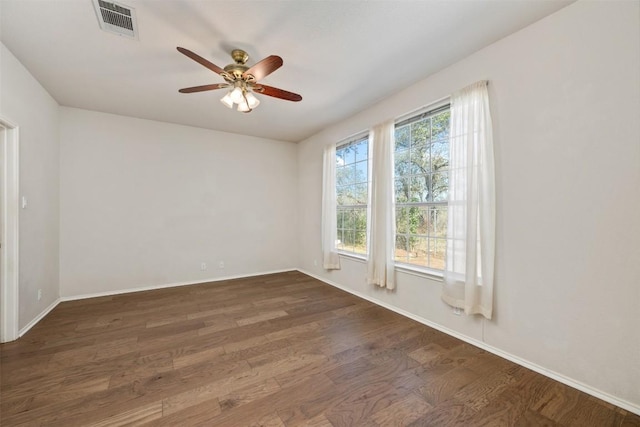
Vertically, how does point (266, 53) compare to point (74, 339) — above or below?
above

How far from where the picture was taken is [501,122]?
220 cm

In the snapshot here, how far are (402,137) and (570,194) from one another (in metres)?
1.76

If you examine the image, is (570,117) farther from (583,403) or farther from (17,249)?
(17,249)

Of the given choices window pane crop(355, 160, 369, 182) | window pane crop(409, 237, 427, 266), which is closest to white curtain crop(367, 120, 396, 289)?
window pane crop(409, 237, 427, 266)

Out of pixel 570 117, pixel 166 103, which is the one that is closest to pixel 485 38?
pixel 570 117

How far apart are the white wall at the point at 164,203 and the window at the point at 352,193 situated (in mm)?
1432

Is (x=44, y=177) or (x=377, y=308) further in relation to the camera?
(x=377, y=308)

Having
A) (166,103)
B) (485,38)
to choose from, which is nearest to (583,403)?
(485,38)

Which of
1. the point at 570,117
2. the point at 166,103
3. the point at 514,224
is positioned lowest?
the point at 514,224

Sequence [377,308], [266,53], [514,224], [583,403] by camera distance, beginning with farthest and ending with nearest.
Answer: [377,308]
[266,53]
[514,224]
[583,403]

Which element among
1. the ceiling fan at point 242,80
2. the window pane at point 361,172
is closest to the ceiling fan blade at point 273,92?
the ceiling fan at point 242,80

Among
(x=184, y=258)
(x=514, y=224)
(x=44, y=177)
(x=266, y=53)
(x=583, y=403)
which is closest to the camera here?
(x=583, y=403)

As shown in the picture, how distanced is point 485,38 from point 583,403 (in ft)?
9.27

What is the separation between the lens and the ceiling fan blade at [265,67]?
1.88 metres
